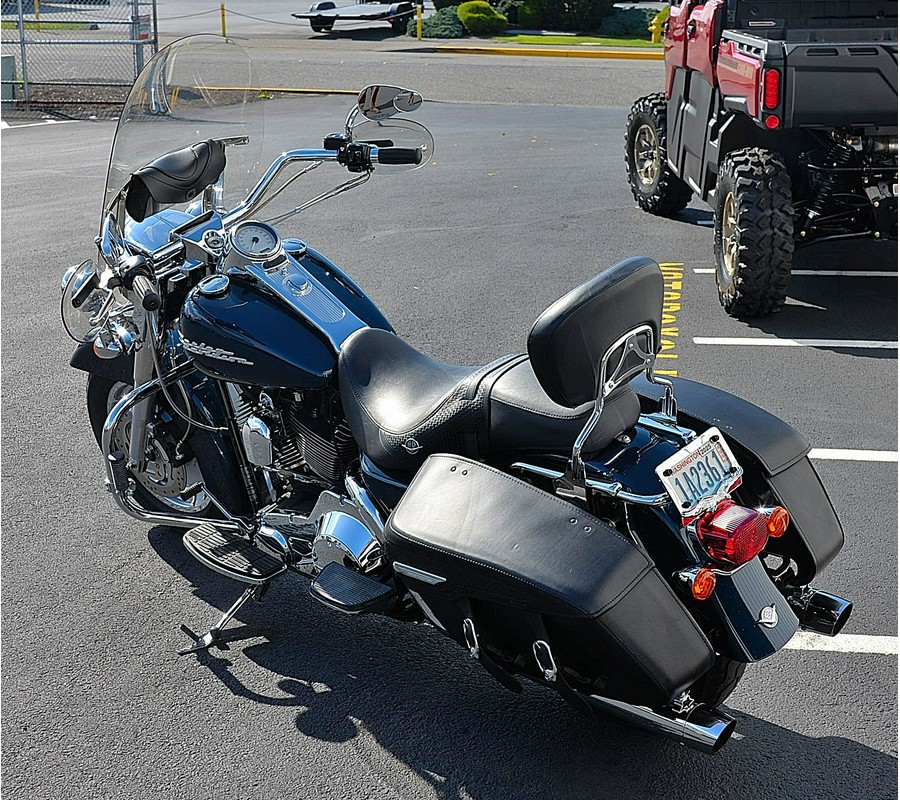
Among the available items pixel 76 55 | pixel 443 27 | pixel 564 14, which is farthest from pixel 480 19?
pixel 76 55

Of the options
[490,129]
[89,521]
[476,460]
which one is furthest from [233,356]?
[490,129]

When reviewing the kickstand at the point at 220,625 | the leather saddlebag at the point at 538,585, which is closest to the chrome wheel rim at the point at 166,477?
the kickstand at the point at 220,625

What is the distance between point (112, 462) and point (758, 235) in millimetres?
4066

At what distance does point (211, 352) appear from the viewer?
344 cm

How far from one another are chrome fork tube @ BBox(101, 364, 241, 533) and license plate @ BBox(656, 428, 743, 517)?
1626 millimetres

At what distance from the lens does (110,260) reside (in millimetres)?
3729

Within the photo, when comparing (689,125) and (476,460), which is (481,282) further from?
(476,460)

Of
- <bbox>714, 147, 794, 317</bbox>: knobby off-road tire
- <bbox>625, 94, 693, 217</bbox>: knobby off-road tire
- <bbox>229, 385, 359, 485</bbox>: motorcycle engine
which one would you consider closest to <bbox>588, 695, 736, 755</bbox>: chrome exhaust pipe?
<bbox>229, 385, 359, 485</bbox>: motorcycle engine

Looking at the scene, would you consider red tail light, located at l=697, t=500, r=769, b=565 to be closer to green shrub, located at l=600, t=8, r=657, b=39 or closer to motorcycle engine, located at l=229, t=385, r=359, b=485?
motorcycle engine, located at l=229, t=385, r=359, b=485

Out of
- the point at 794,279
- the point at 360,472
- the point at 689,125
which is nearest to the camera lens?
the point at 360,472

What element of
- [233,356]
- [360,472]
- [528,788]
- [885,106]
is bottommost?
[528,788]

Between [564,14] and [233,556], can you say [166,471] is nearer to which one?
[233,556]

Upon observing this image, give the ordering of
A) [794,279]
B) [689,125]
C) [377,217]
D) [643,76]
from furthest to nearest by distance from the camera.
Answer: [643,76]
[377,217]
[689,125]
[794,279]

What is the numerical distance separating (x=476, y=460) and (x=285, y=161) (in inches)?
49.8
